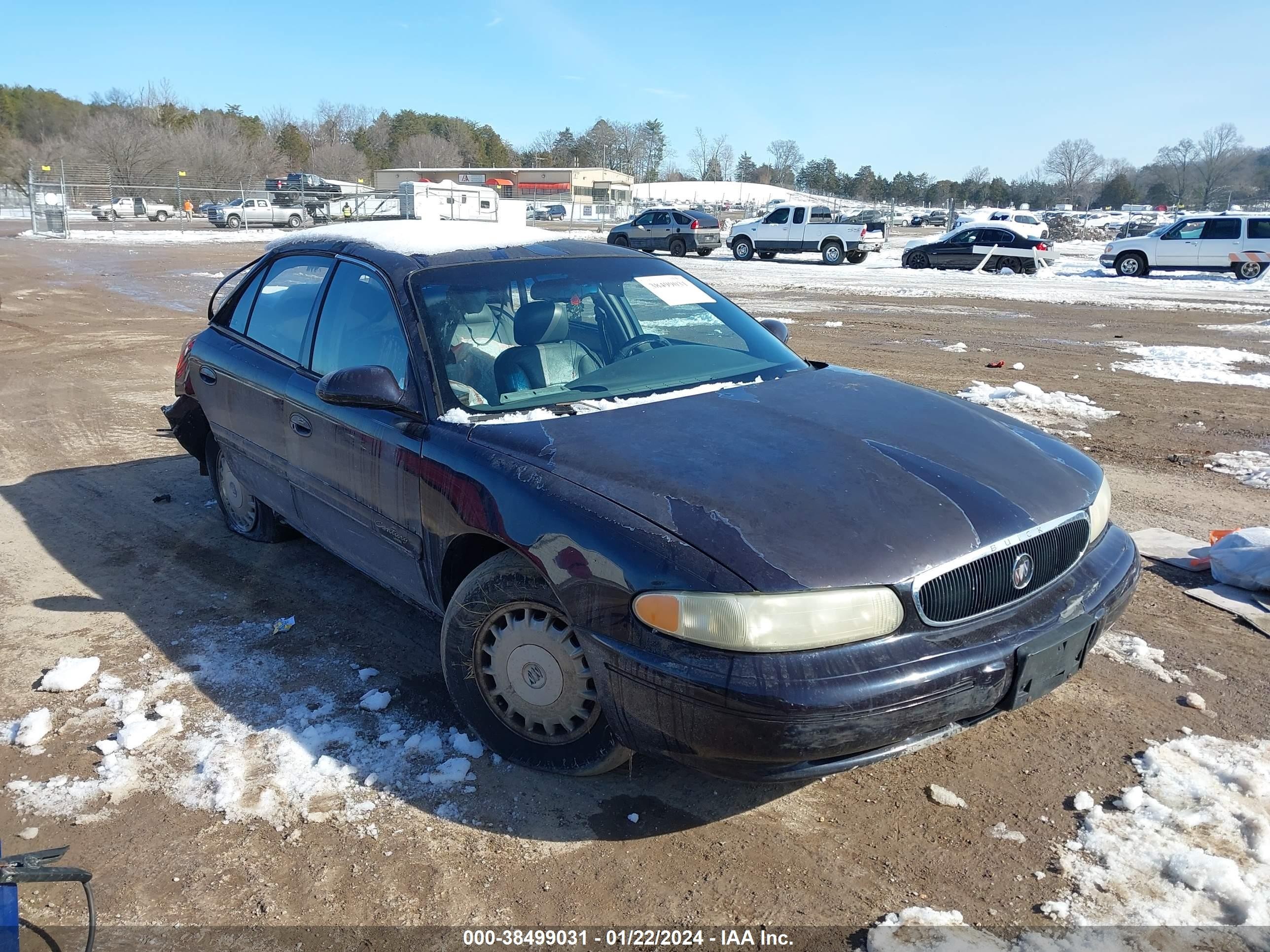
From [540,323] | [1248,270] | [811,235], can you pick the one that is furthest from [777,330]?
[811,235]

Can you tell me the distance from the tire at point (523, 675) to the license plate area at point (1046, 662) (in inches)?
44.8

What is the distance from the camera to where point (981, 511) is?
2.68m

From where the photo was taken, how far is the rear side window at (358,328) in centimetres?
350

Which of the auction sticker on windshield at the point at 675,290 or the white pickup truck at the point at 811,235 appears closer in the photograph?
the auction sticker on windshield at the point at 675,290

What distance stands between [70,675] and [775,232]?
1109 inches

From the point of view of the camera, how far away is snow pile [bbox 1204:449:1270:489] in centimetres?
604

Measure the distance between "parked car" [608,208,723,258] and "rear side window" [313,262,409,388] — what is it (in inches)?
1079

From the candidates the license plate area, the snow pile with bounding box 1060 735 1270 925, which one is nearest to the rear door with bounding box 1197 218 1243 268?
the snow pile with bounding box 1060 735 1270 925

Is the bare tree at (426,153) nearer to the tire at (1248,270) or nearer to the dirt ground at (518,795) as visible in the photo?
the tire at (1248,270)

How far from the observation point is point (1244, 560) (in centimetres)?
432

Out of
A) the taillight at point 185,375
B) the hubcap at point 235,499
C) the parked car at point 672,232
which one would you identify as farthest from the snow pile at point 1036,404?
the parked car at point 672,232

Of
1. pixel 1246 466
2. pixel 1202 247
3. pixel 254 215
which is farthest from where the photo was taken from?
pixel 254 215

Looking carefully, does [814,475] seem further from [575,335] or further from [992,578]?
[575,335]

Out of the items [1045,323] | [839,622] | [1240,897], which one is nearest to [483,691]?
[839,622]
